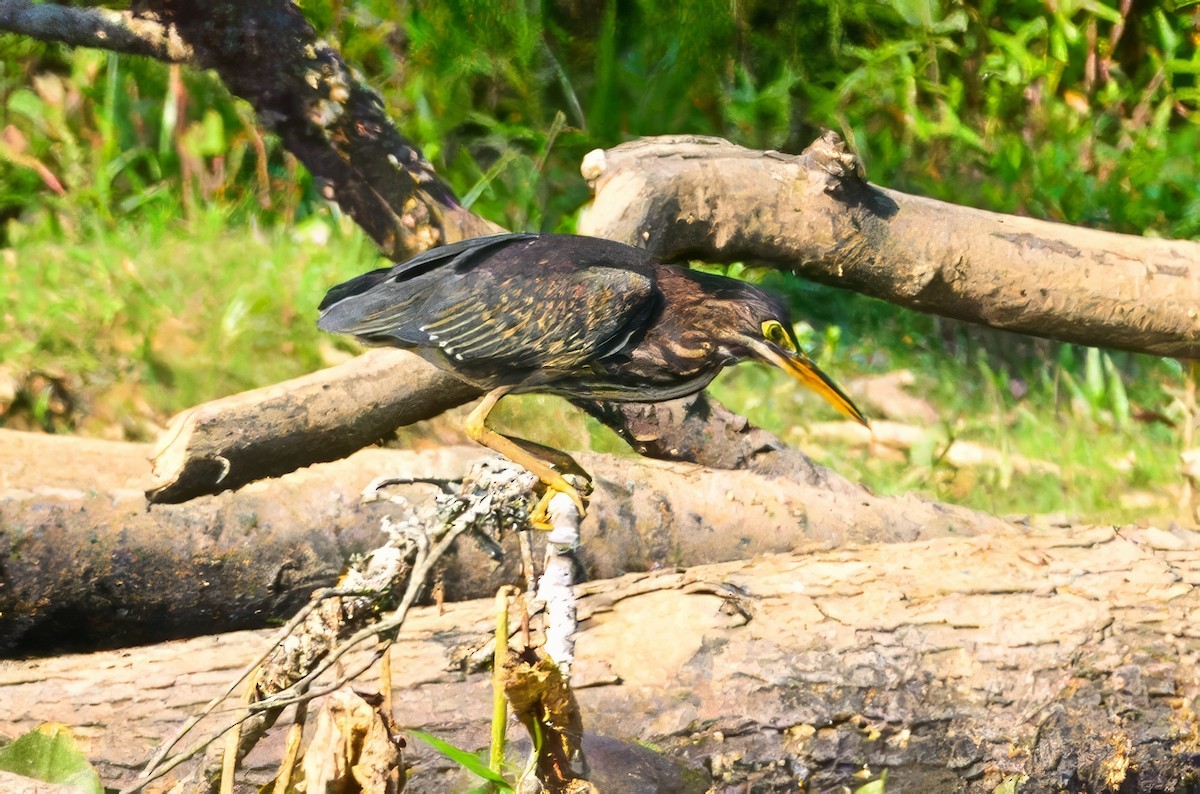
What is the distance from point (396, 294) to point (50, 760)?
117cm

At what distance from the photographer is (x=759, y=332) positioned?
2.66 metres

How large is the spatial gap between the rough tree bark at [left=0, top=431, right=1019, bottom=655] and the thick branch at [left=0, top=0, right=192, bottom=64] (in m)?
1.19

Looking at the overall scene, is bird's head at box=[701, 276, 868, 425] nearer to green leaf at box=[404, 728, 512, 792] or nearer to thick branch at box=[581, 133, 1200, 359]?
→ thick branch at box=[581, 133, 1200, 359]

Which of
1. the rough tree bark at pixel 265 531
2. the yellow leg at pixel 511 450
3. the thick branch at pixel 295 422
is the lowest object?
the rough tree bark at pixel 265 531

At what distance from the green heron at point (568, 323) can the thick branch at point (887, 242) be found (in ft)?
1.96

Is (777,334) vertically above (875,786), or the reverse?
(777,334)

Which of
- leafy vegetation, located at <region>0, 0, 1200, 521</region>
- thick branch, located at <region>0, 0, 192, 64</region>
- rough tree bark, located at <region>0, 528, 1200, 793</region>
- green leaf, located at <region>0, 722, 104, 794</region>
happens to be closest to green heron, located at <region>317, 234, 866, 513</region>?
rough tree bark, located at <region>0, 528, 1200, 793</region>

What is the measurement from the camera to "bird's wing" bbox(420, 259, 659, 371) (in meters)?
2.57

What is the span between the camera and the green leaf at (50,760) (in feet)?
7.47

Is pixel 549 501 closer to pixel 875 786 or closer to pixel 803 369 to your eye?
pixel 803 369

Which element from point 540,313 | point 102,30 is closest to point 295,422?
point 540,313

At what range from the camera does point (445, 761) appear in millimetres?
2396

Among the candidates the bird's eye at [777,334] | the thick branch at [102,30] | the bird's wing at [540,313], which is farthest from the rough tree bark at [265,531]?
the thick branch at [102,30]

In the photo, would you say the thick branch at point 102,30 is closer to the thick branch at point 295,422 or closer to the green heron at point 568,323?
the thick branch at point 295,422
